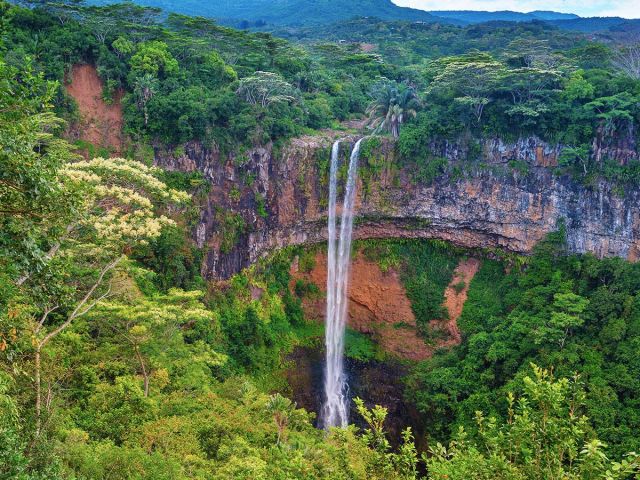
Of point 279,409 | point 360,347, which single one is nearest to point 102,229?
point 279,409

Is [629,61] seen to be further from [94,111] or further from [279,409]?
[279,409]

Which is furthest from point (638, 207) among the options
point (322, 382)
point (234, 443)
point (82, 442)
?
point (82, 442)

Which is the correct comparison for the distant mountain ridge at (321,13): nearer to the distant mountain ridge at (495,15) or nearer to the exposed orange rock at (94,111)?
the distant mountain ridge at (495,15)

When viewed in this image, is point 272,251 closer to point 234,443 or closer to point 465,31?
point 234,443

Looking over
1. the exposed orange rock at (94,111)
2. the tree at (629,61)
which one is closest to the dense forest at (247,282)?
the tree at (629,61)

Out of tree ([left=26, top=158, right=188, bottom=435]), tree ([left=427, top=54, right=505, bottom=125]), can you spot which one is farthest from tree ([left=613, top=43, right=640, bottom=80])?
tree ([left=26, top=158, right=188, bottom=435])

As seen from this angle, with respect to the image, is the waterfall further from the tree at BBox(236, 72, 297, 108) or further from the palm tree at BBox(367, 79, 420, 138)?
the tree at BBox(236, 72, 297, 108)

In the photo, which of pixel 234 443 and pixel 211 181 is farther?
pixel 211 181
